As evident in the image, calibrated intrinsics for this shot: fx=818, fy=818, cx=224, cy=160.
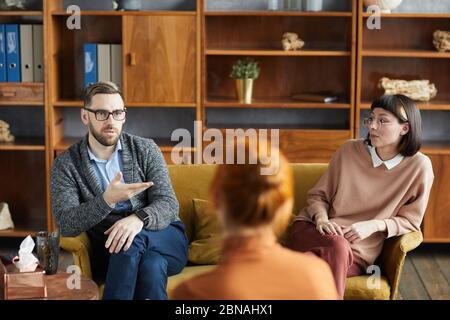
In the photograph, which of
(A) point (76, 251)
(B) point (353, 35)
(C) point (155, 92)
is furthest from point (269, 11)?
(A) point (76, 251)

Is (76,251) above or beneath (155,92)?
beneath

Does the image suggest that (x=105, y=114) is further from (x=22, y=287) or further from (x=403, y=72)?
(x=403, y=72)

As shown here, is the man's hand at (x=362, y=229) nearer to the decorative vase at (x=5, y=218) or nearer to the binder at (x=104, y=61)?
the binder at (x=104, y=61)

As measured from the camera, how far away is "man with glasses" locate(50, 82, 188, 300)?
2861mm

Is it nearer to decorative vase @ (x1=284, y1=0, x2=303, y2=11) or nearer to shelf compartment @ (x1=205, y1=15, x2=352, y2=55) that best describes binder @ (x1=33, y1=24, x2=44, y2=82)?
shelf compartment @ (x1=205, y1=15, x2=352, y2=55)

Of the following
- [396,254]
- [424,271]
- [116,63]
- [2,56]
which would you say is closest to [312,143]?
[424,271]

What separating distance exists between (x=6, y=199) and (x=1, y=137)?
0.46m

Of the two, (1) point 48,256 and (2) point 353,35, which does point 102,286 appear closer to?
(1) point 48,256

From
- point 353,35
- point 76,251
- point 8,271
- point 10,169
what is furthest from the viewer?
point 10,169

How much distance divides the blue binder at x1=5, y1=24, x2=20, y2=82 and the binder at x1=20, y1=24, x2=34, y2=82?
2cm

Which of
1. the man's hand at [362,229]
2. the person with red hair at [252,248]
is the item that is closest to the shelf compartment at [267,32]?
the man's hand at [362,229]

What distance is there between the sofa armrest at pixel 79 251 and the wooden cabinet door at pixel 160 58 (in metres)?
1.64

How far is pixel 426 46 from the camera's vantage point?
185 inches

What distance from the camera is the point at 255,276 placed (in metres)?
1.47
